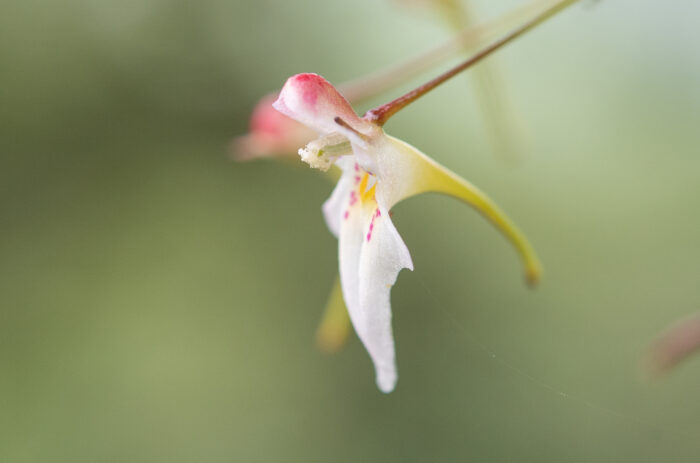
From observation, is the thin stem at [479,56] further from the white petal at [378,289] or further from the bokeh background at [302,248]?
the bokeh background at [302,248]

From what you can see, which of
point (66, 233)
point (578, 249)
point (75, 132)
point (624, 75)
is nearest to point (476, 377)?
point (578, 249)

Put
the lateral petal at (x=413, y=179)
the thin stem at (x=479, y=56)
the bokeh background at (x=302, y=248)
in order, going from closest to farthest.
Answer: the thin stem at (x=479, y=56), the lateral petal at (x=413, y=179), the bokeh background at (x=302, y=248)

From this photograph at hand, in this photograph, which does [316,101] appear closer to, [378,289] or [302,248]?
[378,289]

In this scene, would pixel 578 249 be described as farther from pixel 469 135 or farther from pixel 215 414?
pixel 215 414

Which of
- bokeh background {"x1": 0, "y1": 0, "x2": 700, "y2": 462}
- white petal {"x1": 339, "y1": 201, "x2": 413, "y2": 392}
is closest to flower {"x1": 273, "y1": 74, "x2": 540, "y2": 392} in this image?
white petal {"x1": 339, "y1": 201, "x2": 413, "y2": 392}

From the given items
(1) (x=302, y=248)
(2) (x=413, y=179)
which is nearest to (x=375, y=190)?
(2) (x=413, y=179)

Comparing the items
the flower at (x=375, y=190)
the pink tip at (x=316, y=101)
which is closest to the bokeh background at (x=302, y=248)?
the flower at (x=375, y=190)
